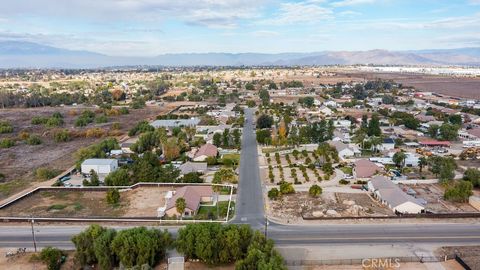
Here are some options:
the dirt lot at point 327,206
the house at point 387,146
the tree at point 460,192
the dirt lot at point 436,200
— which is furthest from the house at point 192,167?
the house at point 387,146

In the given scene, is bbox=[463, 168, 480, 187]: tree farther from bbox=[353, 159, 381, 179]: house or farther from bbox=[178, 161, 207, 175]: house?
bbox=[178, 161, 207, 175]: house

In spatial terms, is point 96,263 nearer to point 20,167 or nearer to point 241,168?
point 241,168

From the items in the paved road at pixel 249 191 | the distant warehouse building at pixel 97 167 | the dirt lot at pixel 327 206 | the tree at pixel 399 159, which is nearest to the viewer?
the paved road at pixel 249 191

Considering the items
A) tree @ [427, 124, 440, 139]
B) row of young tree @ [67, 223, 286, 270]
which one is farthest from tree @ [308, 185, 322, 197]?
tree @ [427, 124, 440, 139]

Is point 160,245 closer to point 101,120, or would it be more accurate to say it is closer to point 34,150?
point 34,150

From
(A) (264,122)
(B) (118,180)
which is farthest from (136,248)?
(A) (264,122)

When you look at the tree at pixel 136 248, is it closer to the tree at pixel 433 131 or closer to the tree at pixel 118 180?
the tree at pixel 118 180

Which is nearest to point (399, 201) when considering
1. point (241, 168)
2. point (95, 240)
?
point (241, 168)
